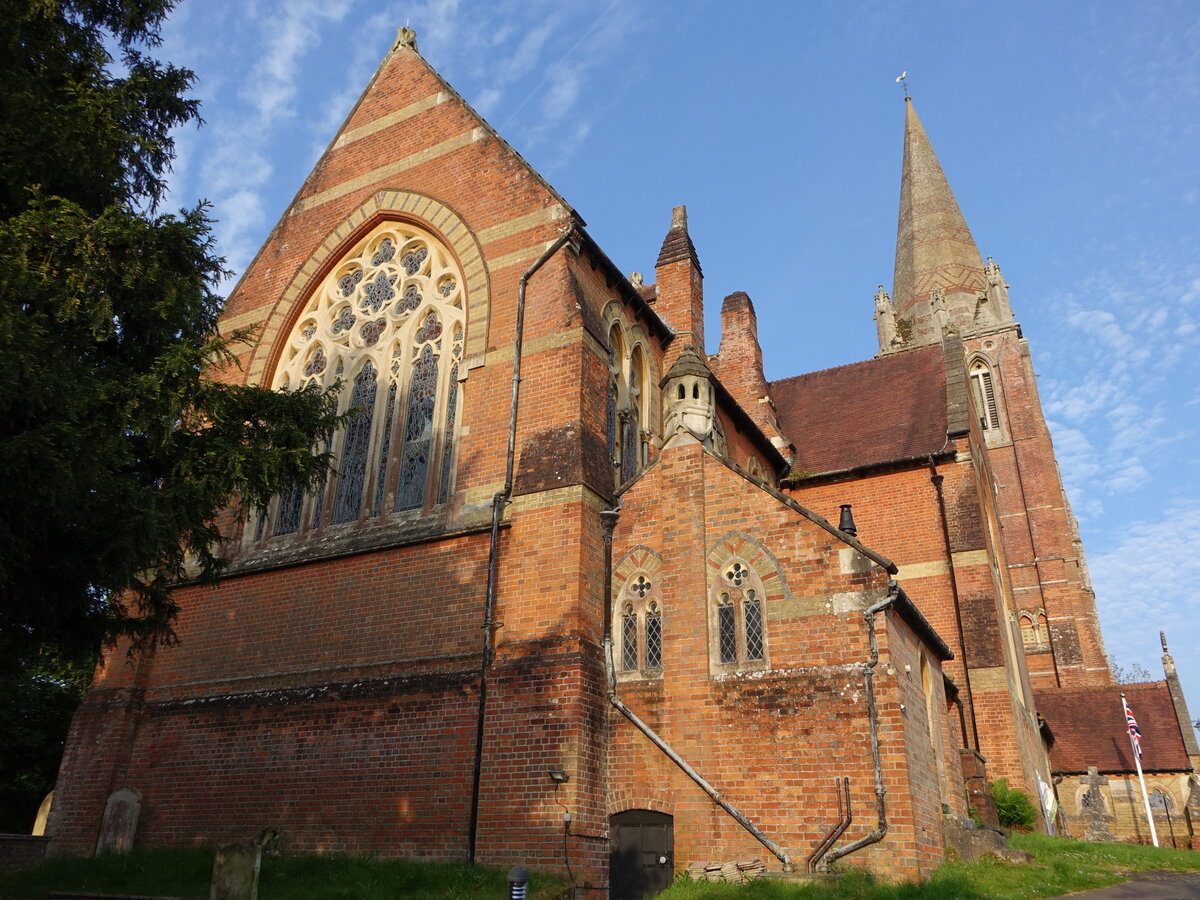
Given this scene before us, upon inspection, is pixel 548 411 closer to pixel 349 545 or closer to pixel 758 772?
pixel 349 545

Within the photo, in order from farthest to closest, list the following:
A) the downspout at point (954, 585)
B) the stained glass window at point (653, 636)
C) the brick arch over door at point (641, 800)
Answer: the downspout at point (954, 585) < the stained glass window at point (653, 636) < the brick arch over door at point (641, 800)

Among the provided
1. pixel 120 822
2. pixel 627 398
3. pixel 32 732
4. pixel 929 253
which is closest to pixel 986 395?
pixel 929 253

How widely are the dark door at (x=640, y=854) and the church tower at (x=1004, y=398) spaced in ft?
73.6

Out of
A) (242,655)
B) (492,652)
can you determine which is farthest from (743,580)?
(242,655)

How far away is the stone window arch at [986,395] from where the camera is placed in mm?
44094

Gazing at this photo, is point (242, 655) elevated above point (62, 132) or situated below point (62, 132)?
below

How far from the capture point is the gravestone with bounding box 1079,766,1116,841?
77.9ft

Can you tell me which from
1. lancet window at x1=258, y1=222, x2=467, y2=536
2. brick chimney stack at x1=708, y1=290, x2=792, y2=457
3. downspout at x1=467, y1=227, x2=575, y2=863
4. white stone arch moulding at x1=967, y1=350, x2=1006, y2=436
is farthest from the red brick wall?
white stone arch moulding at x1=967, y1=350, x2=1006, y2=436

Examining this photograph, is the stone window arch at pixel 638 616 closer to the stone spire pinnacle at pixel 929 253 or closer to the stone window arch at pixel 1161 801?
the stone window arch at pixel 1161 801

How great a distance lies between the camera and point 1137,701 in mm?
31609

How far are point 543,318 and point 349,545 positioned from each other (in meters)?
4.38

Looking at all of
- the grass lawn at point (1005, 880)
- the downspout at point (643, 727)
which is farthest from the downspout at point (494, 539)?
the grass lawn at point (1005, 880)

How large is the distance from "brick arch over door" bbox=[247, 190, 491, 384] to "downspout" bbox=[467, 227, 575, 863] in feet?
2.97

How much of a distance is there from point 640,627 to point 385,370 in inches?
244
